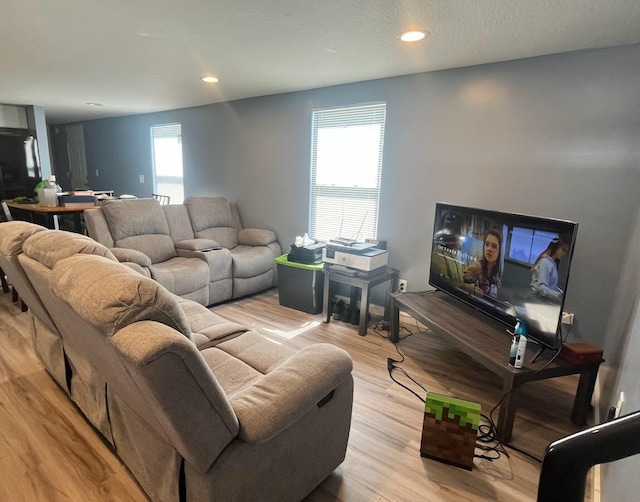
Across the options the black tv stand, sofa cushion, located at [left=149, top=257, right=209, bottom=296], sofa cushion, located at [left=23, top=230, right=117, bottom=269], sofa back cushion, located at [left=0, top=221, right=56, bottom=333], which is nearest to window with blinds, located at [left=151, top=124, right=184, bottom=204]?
sofa cushion, located at [left=149, top=257, right=209, bottom=296]

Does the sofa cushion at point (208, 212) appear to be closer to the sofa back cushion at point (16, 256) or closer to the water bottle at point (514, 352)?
the sofa back cushion at point (16, 256)

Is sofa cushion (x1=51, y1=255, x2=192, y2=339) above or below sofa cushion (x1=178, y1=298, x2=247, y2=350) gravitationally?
above

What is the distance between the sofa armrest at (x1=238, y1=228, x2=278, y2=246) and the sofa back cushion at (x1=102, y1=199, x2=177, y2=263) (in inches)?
32.9

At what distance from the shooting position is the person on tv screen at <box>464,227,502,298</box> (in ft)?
7.26

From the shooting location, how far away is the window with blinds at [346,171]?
3359 mm

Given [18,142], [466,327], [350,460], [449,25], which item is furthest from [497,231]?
[18,142]

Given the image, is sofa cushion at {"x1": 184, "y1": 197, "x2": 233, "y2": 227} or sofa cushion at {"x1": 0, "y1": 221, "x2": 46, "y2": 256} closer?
sofa cushion at {"x1": 0, "y1": 221, "x2": 46, "y2": 256}

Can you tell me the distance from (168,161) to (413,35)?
4471 mm

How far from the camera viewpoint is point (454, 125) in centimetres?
285

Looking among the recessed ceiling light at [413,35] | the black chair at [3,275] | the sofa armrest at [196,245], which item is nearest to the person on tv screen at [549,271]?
→ the recessed ceiling light at [413,35]

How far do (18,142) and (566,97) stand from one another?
23.0ft

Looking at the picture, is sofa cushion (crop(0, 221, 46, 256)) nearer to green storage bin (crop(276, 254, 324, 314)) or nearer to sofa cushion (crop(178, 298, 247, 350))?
sofa cushion (crop(178, 298, 247, 350))

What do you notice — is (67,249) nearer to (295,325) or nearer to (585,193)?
(295,325)

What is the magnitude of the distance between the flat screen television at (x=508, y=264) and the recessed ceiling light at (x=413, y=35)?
1.14 metres
